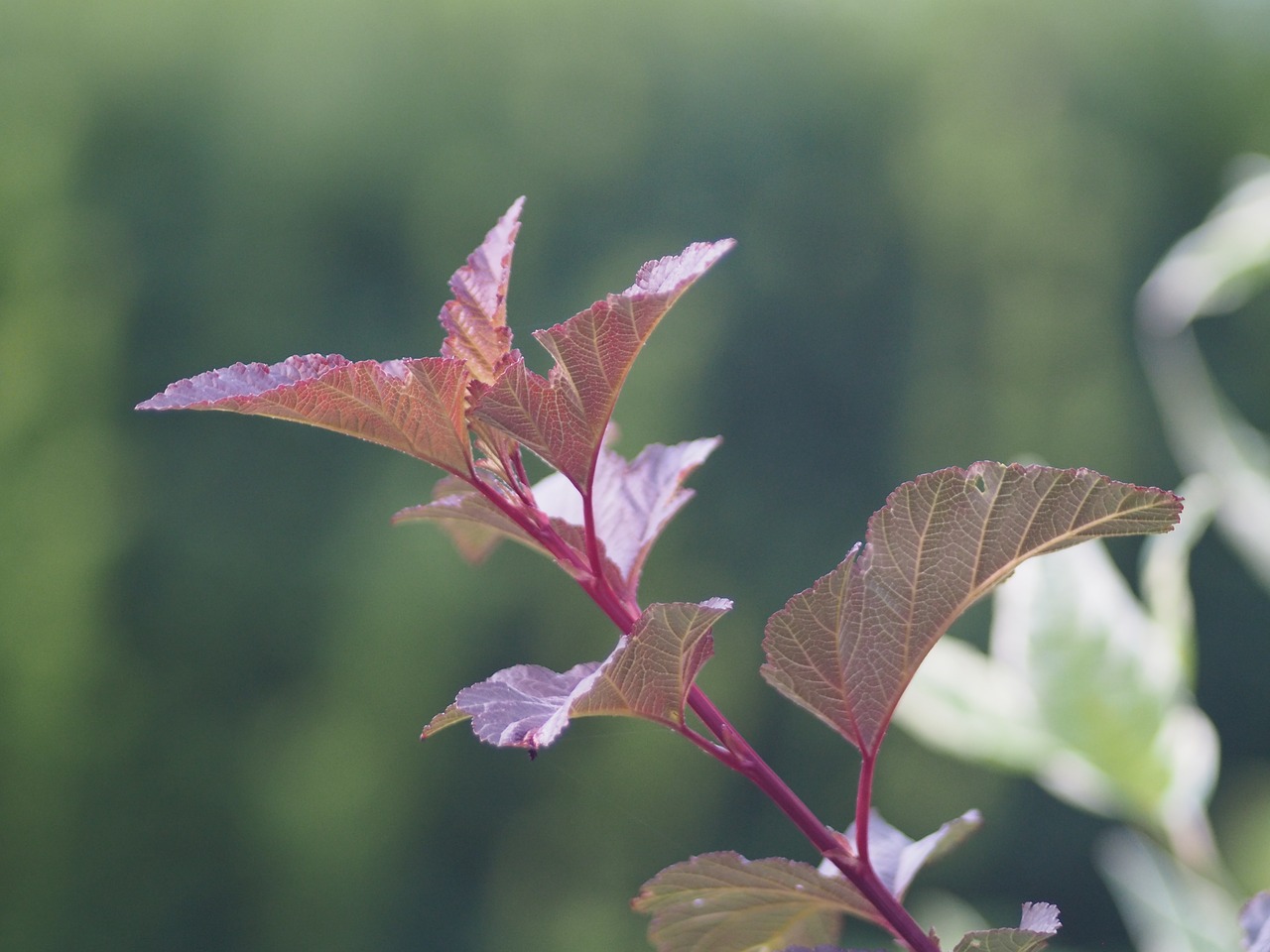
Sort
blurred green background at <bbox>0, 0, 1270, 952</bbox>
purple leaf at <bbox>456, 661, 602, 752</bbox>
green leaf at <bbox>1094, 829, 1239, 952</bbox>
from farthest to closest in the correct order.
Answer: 1. blurred green background at <bbox>0, 0, 1270, 952</bbox>
2. green leaf at <bbox>1094, 829, 1239, 952</bbox>
3. purple leaf at <bbox>456, 661, 602, 752</bbox>

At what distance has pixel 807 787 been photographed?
2.01 metres

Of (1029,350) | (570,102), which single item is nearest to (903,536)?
(570,102)

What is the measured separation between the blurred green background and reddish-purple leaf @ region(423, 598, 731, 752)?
1.52m

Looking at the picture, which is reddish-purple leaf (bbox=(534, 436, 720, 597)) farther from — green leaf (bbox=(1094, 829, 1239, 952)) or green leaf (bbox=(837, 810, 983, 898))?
green leaf (bbox=(1094, 829, 1239, 952))

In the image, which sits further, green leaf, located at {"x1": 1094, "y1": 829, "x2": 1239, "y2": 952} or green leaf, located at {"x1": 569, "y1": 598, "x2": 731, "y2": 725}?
green leaf, located at {"x1": 1094, "y1": 829, "x2": 1239, "y2": 952}

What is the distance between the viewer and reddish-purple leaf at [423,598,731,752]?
194mm

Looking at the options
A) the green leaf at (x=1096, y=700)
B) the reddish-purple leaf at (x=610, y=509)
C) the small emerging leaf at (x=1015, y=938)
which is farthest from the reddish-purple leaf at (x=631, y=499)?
the green leaf at (x=1096, y=700)

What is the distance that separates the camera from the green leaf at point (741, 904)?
239mm

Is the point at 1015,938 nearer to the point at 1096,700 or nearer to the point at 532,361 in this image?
the point at 1096,700

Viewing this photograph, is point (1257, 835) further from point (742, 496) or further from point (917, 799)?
point (742, 496)

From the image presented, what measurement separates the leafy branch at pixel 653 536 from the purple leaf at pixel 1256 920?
0.08 metres

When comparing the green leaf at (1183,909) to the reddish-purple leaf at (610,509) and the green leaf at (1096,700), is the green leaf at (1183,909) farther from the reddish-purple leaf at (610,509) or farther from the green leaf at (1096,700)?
the reddish-purple leaf at (610,509)

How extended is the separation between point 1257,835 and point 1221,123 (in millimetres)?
1623

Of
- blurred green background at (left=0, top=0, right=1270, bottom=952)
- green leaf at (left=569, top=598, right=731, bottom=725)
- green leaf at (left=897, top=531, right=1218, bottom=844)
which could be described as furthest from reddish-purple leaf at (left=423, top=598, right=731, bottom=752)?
blurred green background at (left=0, top=0, right=1270, bottom=952)
